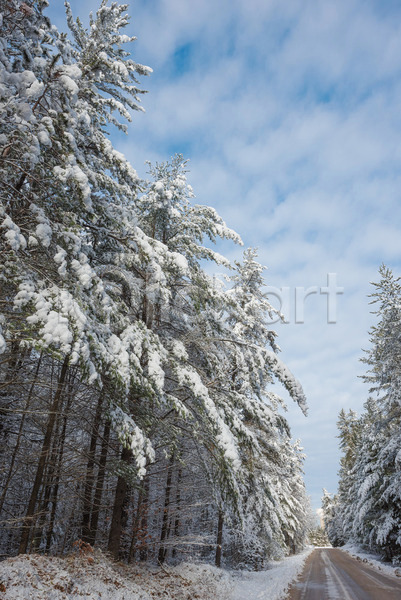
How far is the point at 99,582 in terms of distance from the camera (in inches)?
277

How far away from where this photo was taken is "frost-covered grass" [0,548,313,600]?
5727 millimetres

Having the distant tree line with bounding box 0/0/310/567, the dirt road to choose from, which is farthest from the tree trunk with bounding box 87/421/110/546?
the dirt road

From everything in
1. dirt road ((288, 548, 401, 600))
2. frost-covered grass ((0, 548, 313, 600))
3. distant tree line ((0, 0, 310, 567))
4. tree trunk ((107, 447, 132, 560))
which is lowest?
dirt road ((288, 548, 401, 600))

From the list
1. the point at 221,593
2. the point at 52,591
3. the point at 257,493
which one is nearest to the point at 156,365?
the point at 52,591

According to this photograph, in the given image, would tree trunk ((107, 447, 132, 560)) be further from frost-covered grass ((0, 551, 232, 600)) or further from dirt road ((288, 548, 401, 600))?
dirt road ((288, 548, 401, 600))

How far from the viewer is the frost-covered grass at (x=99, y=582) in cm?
573

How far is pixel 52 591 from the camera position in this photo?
5816 millimetres

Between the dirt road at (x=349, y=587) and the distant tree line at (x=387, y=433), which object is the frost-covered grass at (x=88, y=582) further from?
the distant tree line at (x=387, y=433)

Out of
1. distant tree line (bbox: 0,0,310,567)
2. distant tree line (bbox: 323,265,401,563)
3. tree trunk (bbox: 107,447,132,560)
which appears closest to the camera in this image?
distant tree line (bbox: 0,0,310,567)

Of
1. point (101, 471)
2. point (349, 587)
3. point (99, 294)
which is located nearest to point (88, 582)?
point (101, 471)

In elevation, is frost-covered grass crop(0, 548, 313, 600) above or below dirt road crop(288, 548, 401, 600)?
above

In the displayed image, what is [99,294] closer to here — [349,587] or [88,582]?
[88,582]

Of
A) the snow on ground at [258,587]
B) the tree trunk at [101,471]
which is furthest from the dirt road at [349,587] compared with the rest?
the tree trunk at [101,471]

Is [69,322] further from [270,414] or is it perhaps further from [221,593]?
[221,593]
